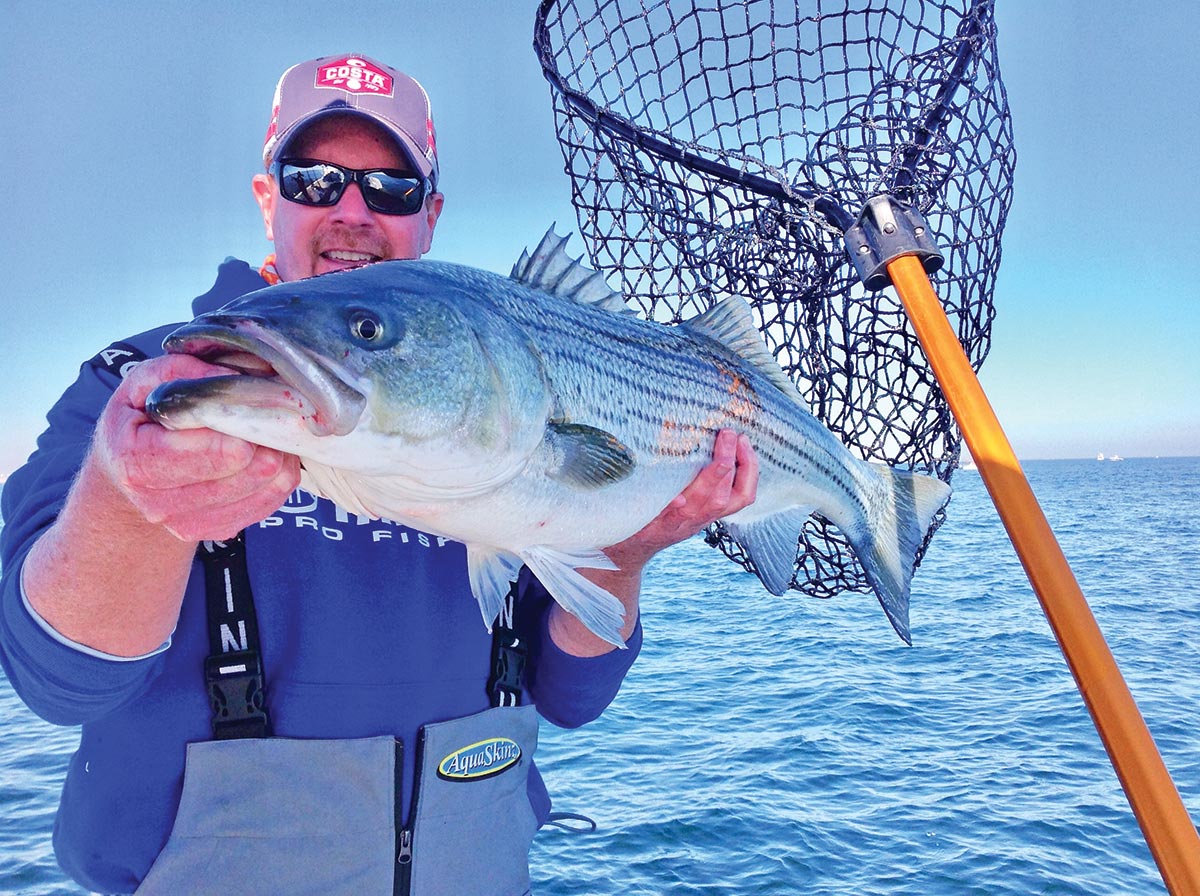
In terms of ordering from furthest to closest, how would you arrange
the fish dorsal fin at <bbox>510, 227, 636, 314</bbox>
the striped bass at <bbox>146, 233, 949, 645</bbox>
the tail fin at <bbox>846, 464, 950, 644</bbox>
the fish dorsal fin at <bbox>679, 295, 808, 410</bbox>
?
the tail fin at <bbox>846, 464, 950, 644</bbox>, the fish dorsal fin at <bbox>679, 295, 808, 410</bbox>, the fish dorsal fin at <bbox>510, 227, 636, 314</bbox>, the striped bass at <bbox>146, 233, 949, 645</bbox>

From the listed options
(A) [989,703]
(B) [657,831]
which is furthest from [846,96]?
(A) [989,703]

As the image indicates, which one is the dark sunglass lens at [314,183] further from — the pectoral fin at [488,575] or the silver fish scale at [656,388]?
the pectoral fin at [488,575]

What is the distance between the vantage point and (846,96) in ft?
11.4

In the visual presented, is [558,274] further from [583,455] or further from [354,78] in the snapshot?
[354,78]

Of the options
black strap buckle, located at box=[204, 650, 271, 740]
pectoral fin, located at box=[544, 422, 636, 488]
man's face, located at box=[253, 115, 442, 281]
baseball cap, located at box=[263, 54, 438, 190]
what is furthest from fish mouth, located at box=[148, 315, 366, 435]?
baseball cap, located at box=[263, 54, 438, 190]

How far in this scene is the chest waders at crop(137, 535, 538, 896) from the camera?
7.41 feet

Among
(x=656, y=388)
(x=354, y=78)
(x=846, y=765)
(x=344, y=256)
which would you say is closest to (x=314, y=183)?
(x=344, y=256)

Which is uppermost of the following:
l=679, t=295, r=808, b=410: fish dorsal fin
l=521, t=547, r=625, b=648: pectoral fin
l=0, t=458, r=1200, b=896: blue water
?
l=679, t=295, r=808, b=410: fish dorsal fin

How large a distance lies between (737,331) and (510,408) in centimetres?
121

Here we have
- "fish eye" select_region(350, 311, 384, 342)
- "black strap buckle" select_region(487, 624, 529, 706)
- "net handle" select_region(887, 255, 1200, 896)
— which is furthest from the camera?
"black strap buckle" select_region(487, 624, 529, 706)

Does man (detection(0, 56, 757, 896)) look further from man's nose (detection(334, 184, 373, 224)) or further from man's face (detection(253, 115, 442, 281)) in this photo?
man's nose (detection(334, 184, 373, 224))

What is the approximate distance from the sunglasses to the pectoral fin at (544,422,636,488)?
145 cm

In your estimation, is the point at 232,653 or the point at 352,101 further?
the point at 352,101

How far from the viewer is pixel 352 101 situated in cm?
312
